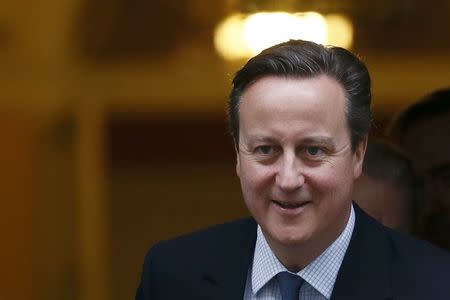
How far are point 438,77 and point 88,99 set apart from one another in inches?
56.6

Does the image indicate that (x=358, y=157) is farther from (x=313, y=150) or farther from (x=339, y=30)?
(x=339, y=30)

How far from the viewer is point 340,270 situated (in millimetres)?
3137

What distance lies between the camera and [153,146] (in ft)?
21.6

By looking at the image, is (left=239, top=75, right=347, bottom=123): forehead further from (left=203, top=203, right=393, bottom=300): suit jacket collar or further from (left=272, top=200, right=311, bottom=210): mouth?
(left=203, top=203, right=393, bottom=300): suit jacket collar

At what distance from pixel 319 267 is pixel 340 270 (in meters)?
0.05

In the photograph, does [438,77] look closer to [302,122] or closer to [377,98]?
[377,98]

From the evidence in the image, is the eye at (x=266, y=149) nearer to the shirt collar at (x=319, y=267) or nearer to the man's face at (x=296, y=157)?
the man's face at (x=296, y=157)

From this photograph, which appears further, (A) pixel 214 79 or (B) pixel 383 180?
(A) pixel 214 79

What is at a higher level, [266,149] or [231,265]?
[266,149]

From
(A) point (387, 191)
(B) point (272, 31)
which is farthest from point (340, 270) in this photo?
(B) point (272, 31)

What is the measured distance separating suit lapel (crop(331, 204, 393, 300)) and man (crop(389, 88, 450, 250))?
29.6 inches

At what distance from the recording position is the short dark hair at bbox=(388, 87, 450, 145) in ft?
14.0

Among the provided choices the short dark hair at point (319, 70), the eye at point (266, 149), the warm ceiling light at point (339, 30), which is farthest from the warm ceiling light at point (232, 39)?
the eye at point (266, 149)

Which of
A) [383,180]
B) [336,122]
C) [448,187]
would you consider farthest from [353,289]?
[448,187]
